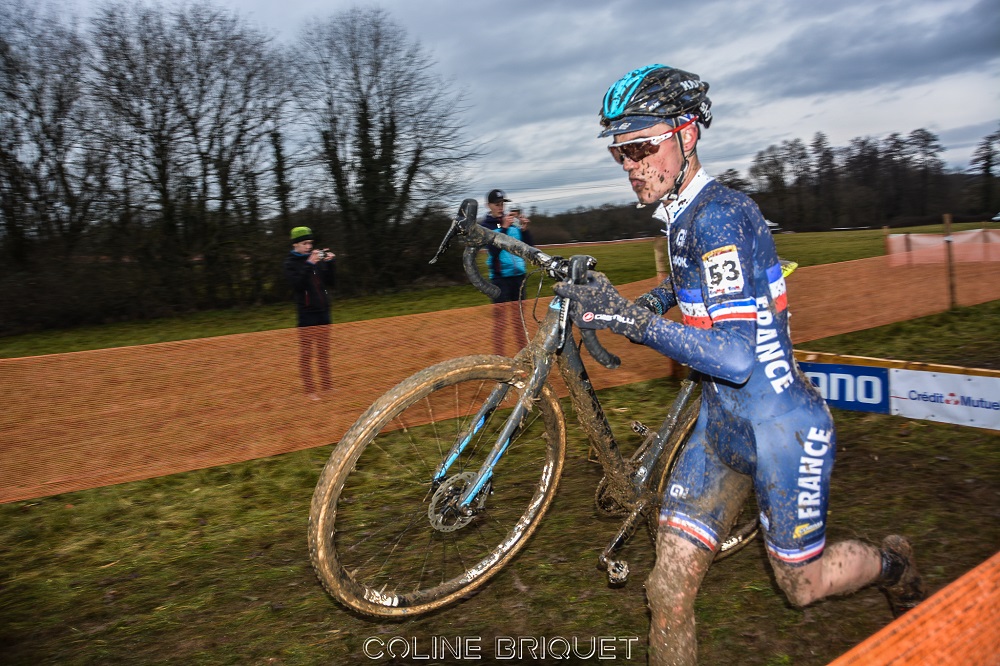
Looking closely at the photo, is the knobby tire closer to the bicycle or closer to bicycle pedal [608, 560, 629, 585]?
the bicycle

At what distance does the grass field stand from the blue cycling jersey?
0.91 meters

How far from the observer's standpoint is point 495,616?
138 inches

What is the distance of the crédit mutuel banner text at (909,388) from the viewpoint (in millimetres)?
5488

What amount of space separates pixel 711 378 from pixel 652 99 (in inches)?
41.1

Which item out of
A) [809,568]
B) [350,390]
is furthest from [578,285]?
[350,390]

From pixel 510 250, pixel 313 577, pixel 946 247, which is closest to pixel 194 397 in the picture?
pixel 313 577

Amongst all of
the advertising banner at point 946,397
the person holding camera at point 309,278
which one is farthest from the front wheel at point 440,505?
the person holding camera at point 309,278

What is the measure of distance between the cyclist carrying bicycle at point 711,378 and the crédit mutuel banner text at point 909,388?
145 inches

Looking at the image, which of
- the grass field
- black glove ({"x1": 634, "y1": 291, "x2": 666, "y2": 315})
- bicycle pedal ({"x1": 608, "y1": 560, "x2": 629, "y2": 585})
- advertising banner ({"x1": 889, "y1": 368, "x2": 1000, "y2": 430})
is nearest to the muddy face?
black glove ({"x1": 634, "y1": 291, "x2": 666, "y2": 315})

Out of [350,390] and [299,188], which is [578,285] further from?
[299,188]

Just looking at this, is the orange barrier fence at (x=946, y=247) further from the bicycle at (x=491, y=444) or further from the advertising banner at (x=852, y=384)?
the bicycle at (x=491, y=444)

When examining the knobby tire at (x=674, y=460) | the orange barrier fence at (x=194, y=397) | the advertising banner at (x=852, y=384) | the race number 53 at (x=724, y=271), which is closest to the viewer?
the race number 53 at (x=724, y=271)

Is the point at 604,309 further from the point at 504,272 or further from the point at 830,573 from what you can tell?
the point at 504,272

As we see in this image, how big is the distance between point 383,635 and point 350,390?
Result: 3899mm
